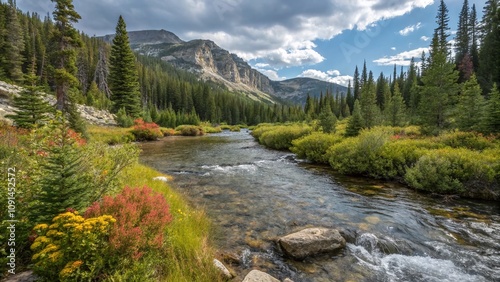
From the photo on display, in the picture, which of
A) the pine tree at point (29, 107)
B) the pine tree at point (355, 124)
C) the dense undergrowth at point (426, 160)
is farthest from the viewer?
the pine tree at point (355, 124)

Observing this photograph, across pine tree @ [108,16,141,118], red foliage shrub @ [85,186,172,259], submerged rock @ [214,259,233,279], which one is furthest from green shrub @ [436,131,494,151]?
pine tree @ [108,16,141,118]

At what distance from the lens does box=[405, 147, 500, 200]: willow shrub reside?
10.8 m

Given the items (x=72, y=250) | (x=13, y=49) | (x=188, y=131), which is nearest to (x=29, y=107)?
(x=72, y=250)

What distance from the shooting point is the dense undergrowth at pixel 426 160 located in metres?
11.0

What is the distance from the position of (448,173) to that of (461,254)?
654 cm

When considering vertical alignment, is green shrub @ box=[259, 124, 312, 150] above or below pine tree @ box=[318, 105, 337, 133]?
below

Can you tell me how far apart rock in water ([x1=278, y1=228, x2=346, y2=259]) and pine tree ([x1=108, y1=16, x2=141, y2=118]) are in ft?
150

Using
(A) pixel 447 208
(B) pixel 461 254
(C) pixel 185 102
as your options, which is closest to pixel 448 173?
(A) pixel 447 208

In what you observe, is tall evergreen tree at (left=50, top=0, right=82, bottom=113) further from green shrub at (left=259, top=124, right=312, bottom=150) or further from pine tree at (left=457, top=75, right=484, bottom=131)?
pine tree at (left=457, top=75, right=484, bottom=131)

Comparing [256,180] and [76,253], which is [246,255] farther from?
[256,180]

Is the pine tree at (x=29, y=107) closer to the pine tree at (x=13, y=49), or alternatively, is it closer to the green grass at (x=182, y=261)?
the green grass at (x=182, y=261)

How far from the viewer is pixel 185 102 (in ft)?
327

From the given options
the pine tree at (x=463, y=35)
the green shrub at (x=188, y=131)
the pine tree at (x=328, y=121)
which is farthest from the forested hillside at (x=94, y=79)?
the pine tree at (x=463, y=35)

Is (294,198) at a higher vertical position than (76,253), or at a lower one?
lower
